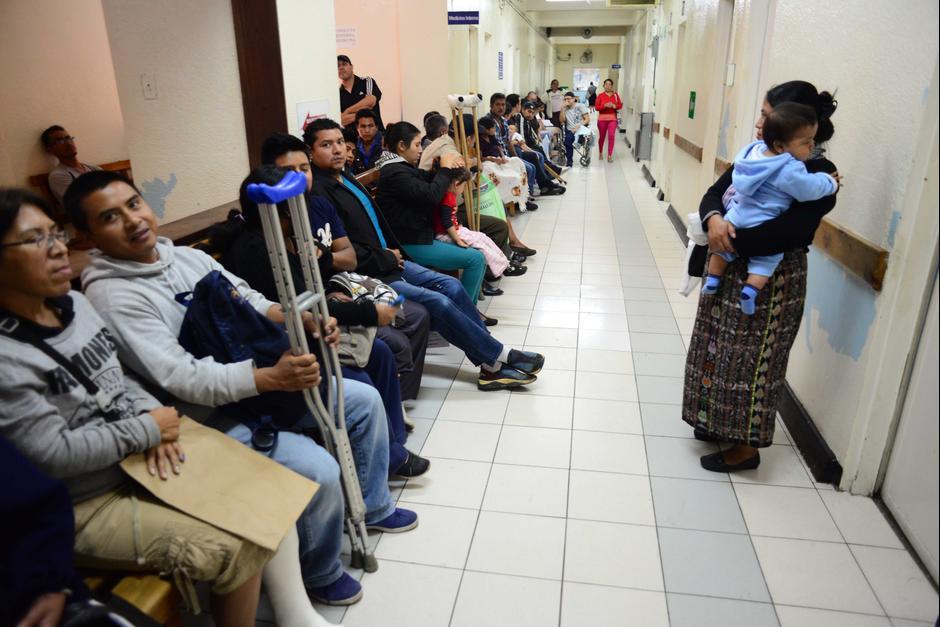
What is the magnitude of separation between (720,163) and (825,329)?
2737mm

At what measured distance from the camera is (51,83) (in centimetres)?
510

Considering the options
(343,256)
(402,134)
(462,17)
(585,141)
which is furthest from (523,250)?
(585,141)

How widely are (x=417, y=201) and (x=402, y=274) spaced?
489mm

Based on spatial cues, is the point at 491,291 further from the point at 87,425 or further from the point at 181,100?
the point at 87,425

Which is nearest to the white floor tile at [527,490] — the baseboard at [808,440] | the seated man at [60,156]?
the baseboard at [808,440]

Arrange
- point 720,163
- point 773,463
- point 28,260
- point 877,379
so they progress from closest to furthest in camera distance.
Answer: point 28,260, point 877,379, point 773,463, point 720,163

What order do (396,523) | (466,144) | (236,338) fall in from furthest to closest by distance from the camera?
1. (466,144)
2. (396,523)
3. (236,338)

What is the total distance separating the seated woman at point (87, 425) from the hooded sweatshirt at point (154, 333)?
3.4 inches

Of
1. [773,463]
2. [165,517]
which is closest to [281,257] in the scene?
[165,517]

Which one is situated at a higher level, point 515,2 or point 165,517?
point 515,2

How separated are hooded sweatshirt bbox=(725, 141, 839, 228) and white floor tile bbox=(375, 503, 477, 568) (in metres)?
1.50

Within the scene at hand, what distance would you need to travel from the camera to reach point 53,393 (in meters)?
1.46

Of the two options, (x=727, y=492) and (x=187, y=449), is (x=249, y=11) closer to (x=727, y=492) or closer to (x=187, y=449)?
(x=187, y=449)

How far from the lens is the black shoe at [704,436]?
2.71 metres
